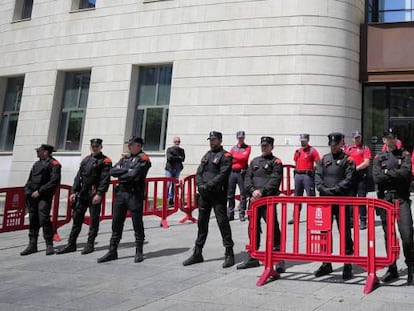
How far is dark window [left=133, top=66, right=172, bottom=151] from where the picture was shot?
16750 millimetres

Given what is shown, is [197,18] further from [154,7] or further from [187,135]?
[187,135]

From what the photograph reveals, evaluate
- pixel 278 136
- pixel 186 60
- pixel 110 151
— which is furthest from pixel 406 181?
pixel 110 151

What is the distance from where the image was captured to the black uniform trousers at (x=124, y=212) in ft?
22.0

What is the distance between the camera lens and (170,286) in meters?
5.12

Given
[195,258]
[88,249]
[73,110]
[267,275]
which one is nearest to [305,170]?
[195,258]

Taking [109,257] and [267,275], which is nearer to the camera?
[267,275]

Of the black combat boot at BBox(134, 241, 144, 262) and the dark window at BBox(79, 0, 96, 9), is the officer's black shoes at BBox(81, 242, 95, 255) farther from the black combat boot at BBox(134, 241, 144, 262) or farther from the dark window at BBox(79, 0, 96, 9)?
the dark window at BBox(79, 0, 96, 9)

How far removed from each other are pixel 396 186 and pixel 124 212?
4020mm

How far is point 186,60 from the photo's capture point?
16.2 m

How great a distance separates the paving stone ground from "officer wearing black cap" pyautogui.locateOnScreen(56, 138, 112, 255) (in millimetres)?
263

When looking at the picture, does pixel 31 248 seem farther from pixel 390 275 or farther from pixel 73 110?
pixel 73 110

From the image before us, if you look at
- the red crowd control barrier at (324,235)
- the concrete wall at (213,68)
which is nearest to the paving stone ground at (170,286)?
the red crowd control barrier at (324,235)

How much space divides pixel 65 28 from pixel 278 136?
10.8m

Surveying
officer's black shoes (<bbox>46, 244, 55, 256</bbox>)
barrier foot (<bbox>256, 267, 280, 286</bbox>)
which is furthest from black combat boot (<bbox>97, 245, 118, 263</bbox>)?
barrier foot (<bbox>256, 267, 280, 286</bbox>)
